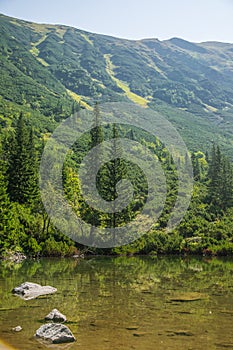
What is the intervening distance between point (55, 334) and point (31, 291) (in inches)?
277

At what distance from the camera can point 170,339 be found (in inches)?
438

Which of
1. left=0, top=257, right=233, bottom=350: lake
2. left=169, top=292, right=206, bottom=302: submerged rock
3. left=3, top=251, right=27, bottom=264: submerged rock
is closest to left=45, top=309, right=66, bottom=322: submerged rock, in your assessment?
left=0, top=257, right=233, bottom=350: lake

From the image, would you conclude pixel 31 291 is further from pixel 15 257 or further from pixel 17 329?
pixel 15 257

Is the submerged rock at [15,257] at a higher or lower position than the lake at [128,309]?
lower

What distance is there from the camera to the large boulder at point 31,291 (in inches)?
677

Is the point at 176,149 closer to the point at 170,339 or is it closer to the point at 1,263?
the point at 1,263

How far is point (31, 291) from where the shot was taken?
1777cm

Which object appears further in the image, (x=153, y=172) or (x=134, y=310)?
(x=153, y=172)

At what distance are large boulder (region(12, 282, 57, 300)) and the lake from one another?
16.4 inches

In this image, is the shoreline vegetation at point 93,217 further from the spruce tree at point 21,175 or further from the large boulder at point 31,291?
the large boulder at point 31,291

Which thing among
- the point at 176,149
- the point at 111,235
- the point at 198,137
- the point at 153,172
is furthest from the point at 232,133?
the point at 111,235

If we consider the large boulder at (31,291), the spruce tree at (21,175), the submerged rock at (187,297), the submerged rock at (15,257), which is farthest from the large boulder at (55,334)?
the spruce tree at (21,175)

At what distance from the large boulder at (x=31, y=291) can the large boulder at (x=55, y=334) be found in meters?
5.56

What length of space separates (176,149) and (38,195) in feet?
224
